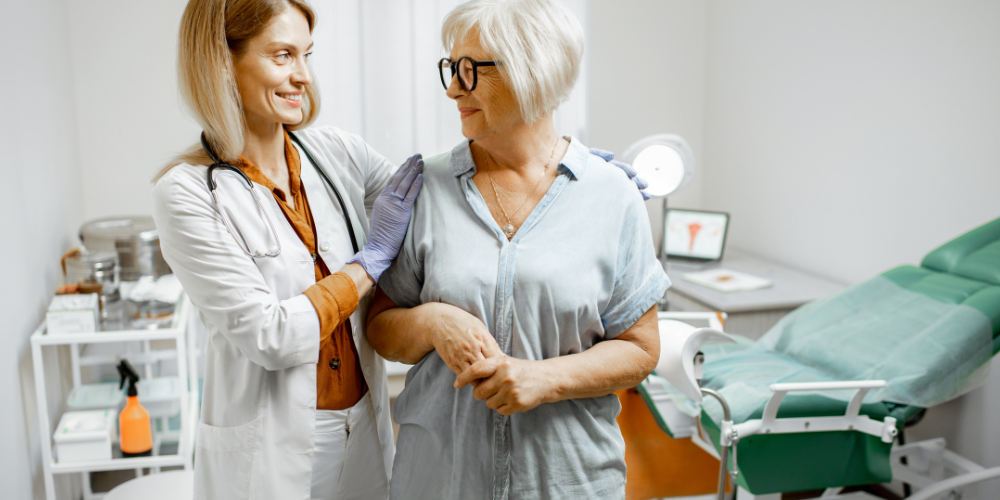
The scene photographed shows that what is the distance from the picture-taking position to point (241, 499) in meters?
1.21

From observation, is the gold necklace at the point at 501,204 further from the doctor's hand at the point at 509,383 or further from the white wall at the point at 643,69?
the white wall at the point at 643,69

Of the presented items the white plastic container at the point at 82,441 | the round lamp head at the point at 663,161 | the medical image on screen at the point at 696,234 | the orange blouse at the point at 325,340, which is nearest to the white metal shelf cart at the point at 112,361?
the white plastic container at the point at 82,441

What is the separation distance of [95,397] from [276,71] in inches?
65.5

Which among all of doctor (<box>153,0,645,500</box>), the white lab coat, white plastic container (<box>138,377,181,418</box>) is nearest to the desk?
doctor (<box>153,0,645,500</box>)

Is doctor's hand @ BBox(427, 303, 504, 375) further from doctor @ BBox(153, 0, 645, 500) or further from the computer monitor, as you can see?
the computer monitor

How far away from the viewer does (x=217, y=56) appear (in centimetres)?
114

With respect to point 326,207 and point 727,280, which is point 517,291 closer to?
point 326,207

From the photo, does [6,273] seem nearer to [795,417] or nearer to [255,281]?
[255,281]

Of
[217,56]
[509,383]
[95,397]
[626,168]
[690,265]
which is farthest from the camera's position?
[690,265]

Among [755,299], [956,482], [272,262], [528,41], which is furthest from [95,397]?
[956,482]

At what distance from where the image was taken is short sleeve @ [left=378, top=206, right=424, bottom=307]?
1186mm

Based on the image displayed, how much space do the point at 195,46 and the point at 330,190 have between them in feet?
1.14

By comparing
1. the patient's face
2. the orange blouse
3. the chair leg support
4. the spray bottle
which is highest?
the patient's face

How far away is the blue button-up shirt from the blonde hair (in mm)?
360
